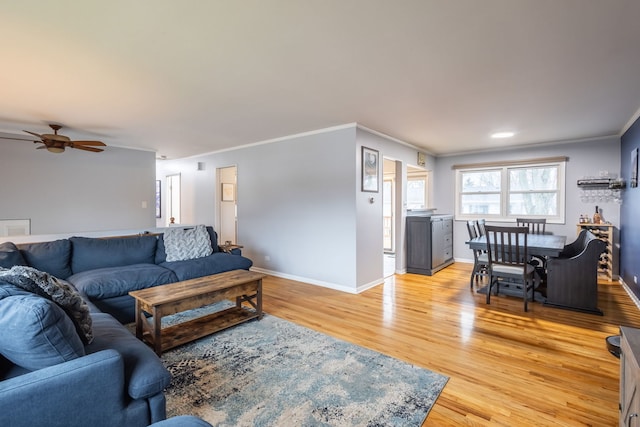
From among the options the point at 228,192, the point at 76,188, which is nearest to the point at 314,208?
the point at 228,192

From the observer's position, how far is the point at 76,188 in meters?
5.38

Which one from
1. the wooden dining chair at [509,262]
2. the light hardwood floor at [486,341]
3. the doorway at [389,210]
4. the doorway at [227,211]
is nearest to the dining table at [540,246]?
the wooden dining chair at [509,262]

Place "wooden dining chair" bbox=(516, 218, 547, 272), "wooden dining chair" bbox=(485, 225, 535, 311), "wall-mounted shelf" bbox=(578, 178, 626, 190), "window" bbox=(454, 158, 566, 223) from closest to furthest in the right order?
"wooden dining chair" bbox=(485, 225, 535, 311) < "wooden dining chair" bbox=(516, 218, 547, 272) < "wall-mounted shelf" bbox=(578, 178, 626, 190) < "window" bbox=(454, 158, 566, 223)

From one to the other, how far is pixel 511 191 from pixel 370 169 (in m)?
3.29

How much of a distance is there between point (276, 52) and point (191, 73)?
2.76ft

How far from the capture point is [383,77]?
2.63 metres

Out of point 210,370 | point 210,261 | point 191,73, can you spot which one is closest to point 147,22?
point 191,73

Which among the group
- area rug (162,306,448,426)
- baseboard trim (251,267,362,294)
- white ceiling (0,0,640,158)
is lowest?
area rug (162,306,448,426)

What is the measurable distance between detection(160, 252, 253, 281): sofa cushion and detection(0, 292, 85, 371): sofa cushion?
220cm

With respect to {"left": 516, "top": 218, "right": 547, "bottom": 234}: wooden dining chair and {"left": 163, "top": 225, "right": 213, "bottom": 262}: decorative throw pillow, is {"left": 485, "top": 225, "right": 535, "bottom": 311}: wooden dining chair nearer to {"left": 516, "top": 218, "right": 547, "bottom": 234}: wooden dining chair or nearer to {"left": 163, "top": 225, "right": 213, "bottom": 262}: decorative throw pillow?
{"left": 516, "top": 218, "right": 547, "bottom": 234}: wooden dining chair

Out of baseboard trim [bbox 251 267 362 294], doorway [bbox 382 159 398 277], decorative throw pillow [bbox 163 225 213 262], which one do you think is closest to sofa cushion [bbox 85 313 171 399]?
decorative throw pillow [bbox 163 225 213 262]

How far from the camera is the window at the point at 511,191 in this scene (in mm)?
5508

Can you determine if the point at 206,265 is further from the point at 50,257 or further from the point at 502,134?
the point at 502,134

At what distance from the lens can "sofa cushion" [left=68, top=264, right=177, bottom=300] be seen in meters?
2.85
